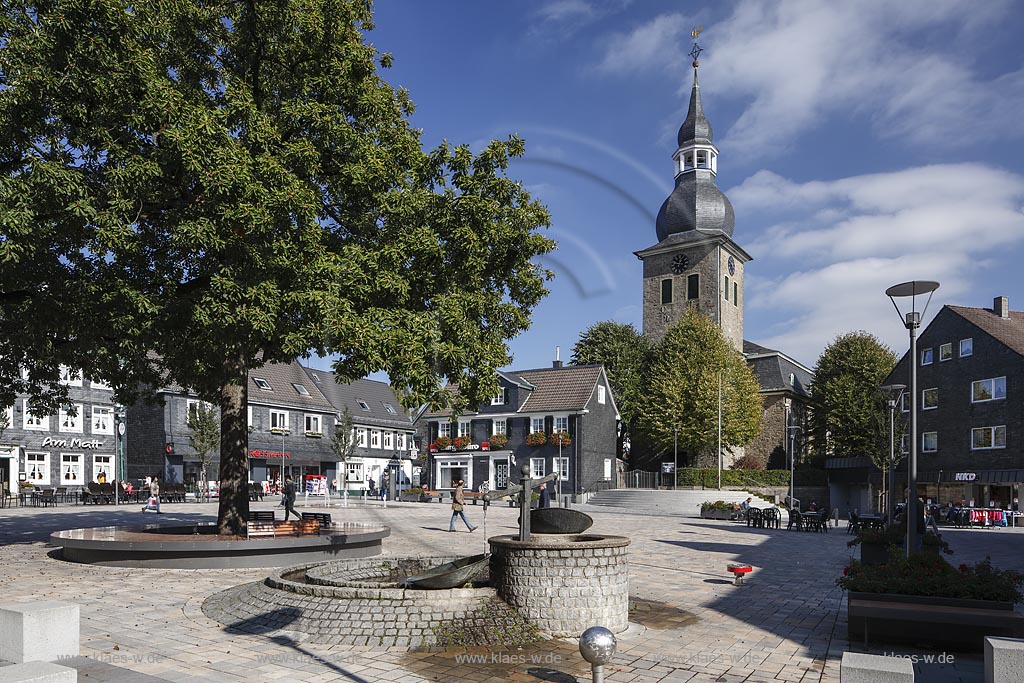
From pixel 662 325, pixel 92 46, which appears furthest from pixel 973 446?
pixel 92 46

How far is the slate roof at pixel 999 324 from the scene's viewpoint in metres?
43.8

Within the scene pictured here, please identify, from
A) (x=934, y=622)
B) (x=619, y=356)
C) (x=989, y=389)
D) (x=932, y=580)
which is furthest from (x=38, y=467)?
(x=989, y=389)

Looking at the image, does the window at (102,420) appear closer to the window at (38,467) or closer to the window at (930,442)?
the window at (38,467)

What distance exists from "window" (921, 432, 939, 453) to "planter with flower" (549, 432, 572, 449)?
22.5 m

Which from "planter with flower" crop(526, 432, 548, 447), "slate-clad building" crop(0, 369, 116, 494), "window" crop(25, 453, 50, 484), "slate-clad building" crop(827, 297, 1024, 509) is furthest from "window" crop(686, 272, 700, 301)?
"window" crop(25, 453, 50, 484)

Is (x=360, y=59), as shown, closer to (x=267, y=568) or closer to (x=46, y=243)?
(x=46, y=243)

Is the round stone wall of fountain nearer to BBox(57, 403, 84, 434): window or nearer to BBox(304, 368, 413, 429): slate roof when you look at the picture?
BBox(57, 403, 84, 434): window

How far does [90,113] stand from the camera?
13883 millimetres

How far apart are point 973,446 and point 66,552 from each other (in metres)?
44.7

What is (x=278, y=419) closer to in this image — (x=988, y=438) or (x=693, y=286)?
(x=693, y=286)

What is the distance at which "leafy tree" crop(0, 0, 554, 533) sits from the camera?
44.5ft

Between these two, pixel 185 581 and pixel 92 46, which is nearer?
pixel 92 46

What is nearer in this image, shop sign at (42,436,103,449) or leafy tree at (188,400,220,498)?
shop sign at (42,436,103,449)

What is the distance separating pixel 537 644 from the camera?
966cm
